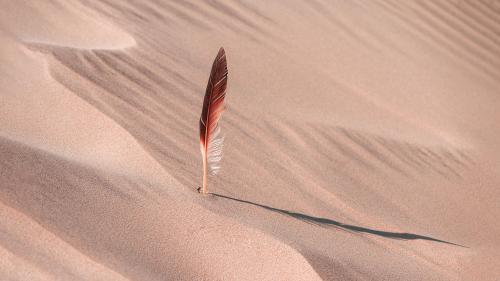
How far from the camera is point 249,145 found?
141 inches

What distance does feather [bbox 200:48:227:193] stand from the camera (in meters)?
2.68

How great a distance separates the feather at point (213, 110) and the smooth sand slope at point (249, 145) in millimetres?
143

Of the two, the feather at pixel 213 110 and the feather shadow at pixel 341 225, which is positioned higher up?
the feather at pixel 213 110

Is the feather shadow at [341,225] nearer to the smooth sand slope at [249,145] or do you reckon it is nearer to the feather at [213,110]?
the smooth sand slope at [249,145]

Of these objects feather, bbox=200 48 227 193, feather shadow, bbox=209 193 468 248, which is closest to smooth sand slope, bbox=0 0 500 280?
feather shadow, bbox=209 193 468 248

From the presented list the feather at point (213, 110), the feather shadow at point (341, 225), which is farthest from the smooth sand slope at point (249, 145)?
the feather at point (213, 110)

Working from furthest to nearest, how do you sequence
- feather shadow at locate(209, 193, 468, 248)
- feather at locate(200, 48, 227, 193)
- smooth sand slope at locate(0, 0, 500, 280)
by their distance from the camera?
1. feather shadow at locate(209, 193, 468, 248)
2. feather at locate(200, 48, 227, 193)
3. smooth sand slope at locate(0, 0, 500, 280)

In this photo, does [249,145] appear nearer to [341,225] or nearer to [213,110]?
[341,225]

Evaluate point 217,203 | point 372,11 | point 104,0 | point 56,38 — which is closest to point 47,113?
A: point 217,203

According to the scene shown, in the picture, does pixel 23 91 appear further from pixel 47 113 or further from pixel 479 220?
pixel 479 220

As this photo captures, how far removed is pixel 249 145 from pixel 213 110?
792 millimetres

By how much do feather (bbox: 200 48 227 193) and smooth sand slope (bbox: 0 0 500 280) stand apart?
14cm

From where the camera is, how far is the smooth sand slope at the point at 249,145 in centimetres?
247

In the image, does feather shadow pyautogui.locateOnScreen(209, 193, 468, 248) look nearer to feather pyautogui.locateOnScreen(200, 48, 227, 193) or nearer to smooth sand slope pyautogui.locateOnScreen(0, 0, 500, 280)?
smooth sand slope pyautogui.locateOnScreen(0, 0, 500, 280)
